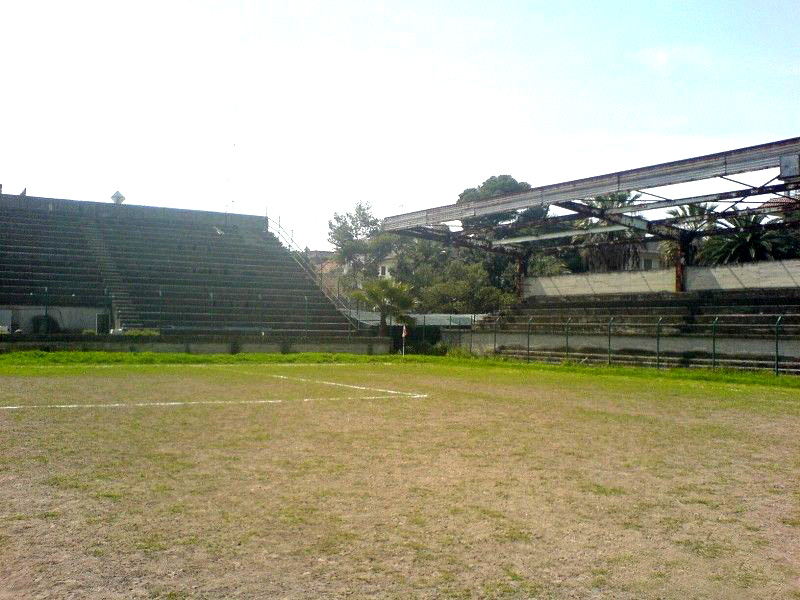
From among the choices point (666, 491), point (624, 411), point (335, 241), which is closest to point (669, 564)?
point (666, 491)

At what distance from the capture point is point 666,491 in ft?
21.0

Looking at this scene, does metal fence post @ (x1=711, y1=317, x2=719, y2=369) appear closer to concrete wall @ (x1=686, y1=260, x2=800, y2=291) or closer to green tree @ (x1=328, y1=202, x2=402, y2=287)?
concrete wall @ (x1=686, y1=260, x2=800, y2=291)

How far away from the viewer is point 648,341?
27.8 metres

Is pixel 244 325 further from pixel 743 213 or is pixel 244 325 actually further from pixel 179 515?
pixel 179 515

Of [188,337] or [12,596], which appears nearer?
[12,596]

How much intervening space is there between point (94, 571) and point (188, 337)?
27618 mm

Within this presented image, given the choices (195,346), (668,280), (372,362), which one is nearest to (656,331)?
(668,280)

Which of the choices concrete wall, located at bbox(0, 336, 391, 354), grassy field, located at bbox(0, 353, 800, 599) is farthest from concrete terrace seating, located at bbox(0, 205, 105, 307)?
grassy field, located at bbox(0, 353, 800, 599)

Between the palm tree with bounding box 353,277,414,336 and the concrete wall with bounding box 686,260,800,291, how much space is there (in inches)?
496

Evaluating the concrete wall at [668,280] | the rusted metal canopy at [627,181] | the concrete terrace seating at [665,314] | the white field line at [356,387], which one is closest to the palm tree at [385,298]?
the rusted metal canopy at [627,181]

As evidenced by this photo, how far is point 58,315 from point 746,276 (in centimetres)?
2675

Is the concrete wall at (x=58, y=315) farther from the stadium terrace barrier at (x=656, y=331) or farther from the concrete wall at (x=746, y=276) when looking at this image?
the concrete wall at (x=746, y=276)

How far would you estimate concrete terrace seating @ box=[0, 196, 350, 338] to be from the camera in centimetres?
3409

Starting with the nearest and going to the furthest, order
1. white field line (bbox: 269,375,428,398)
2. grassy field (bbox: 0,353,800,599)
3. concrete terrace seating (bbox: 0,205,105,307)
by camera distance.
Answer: grassy field (bbox: 0,353,800,599)
white field line (bbox: 269,375,428,398)
concrete terrace seating (bbox: 0,205,105,307)
